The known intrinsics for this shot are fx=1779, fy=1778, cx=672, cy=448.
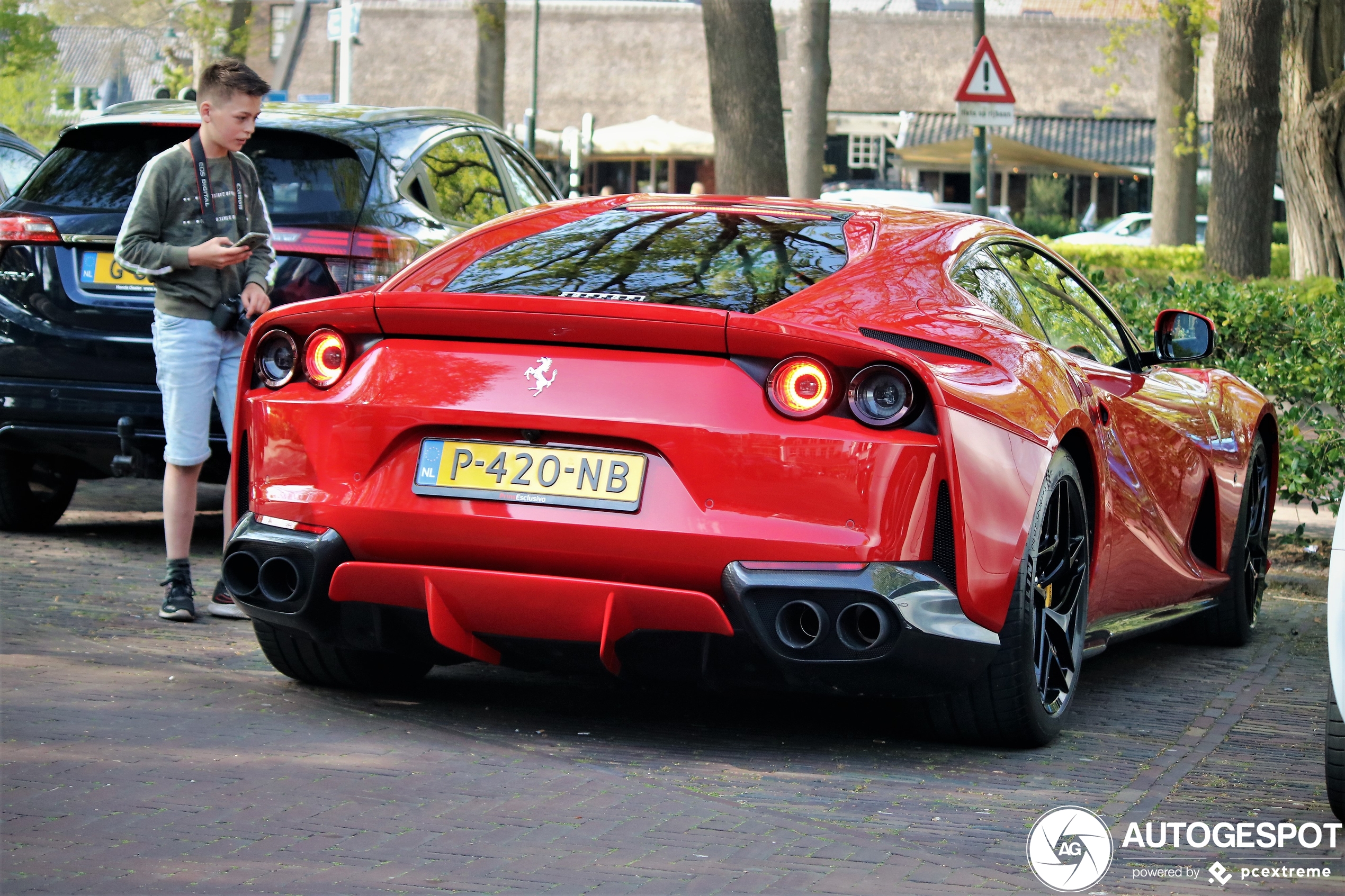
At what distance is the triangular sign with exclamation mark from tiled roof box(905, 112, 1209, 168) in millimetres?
36473

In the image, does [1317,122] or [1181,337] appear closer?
[1181,337]

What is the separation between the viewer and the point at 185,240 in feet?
20.4

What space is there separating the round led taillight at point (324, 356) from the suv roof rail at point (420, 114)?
309cm

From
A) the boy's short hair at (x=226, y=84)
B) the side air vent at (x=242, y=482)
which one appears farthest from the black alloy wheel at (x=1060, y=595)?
the boy's short hair at (x=226, y=84)

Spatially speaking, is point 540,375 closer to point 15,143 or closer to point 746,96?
point 15,143

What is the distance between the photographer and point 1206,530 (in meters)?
6.28

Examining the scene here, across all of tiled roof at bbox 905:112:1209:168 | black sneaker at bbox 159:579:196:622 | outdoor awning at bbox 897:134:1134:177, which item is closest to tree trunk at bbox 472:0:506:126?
black sneaker at bbox 159:579:196:622

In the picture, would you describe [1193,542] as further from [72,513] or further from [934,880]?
[72,513]

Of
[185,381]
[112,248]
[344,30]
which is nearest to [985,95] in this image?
[112,248]

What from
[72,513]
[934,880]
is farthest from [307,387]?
[72,513]

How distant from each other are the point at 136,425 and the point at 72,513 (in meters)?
2.02

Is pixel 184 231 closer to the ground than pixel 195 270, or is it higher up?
higher up

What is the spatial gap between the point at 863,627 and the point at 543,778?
835 mm

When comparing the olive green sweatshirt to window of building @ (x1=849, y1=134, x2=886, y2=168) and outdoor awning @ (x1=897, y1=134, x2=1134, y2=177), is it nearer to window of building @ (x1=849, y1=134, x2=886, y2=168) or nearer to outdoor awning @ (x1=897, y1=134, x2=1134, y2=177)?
outdoor awning @ (x1=897, y1=134, x2=1134, y2=177)
